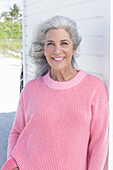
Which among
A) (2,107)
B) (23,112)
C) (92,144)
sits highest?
(23,112)

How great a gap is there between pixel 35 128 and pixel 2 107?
514 cm

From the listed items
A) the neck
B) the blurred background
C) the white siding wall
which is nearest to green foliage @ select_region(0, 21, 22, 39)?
the blurred background

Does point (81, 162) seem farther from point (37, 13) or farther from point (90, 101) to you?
point (37, 13)

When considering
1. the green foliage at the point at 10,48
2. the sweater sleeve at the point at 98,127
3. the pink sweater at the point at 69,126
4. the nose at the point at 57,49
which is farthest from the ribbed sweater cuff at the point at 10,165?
the green foliage at the point at 10,48

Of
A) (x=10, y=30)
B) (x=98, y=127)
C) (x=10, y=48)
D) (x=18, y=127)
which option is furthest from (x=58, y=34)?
(x=10, y=30)

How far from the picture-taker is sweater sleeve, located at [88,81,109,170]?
1.50 metres

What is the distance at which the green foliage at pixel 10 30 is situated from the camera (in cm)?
2442

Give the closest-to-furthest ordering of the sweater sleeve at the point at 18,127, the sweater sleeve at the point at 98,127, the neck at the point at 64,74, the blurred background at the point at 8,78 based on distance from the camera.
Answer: the sweater sleeve at the point at 98,127, the neck at the point at 64,74, the sweater sleeve at the point at 18,127, the blurred background at the point at 8,78

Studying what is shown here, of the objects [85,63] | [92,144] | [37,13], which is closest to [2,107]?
[37,13]

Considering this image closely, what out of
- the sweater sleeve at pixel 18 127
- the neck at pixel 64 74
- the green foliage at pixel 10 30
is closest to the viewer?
the neck at pixel 64 74

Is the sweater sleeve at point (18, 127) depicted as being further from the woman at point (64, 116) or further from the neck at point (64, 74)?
the neck at point (64, 74)

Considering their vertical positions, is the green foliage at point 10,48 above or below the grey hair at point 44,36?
above

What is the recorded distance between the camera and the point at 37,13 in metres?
3.25

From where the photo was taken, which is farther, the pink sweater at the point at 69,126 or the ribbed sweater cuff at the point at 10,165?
the ribbed sweater cuff at the point at 10,165
